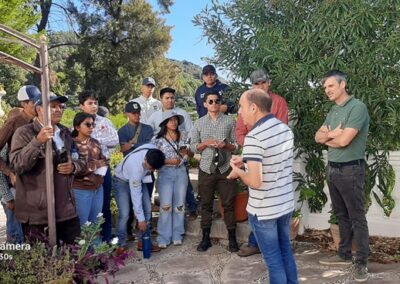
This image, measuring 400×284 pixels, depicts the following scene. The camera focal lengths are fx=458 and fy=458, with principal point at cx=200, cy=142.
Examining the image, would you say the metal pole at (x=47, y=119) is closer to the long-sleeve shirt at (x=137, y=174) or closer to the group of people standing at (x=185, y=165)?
the group of people standing at (x=185, y=165)

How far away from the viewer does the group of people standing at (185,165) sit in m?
3.20

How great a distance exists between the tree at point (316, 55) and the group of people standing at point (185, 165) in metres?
0.40

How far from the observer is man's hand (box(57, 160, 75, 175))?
3527 mm

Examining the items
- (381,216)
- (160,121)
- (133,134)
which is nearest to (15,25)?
(160,121)

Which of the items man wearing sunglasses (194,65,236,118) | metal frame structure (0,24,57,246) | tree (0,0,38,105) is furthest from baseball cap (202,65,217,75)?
tree (0,0,38,105)

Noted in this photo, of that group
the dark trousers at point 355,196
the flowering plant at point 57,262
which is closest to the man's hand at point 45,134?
the flowering plant at point 57,262

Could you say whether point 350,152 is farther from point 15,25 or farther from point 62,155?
point 15,25

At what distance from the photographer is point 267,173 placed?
3.15 meters

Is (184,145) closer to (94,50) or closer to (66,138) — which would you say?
(66,138)

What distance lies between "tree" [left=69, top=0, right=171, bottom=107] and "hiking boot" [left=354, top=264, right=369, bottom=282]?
24430mm

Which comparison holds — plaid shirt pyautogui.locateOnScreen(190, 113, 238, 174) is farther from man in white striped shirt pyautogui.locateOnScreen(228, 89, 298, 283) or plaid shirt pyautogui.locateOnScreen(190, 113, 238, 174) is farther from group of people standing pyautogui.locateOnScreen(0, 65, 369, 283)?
man in white striped shirt pyautogui.locateOnScreen(228, 89, 298, 283)

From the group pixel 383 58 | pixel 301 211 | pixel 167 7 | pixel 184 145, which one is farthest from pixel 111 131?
pixel 167 7

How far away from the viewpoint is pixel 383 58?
4328 millimetres

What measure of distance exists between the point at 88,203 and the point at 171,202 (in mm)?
1211
